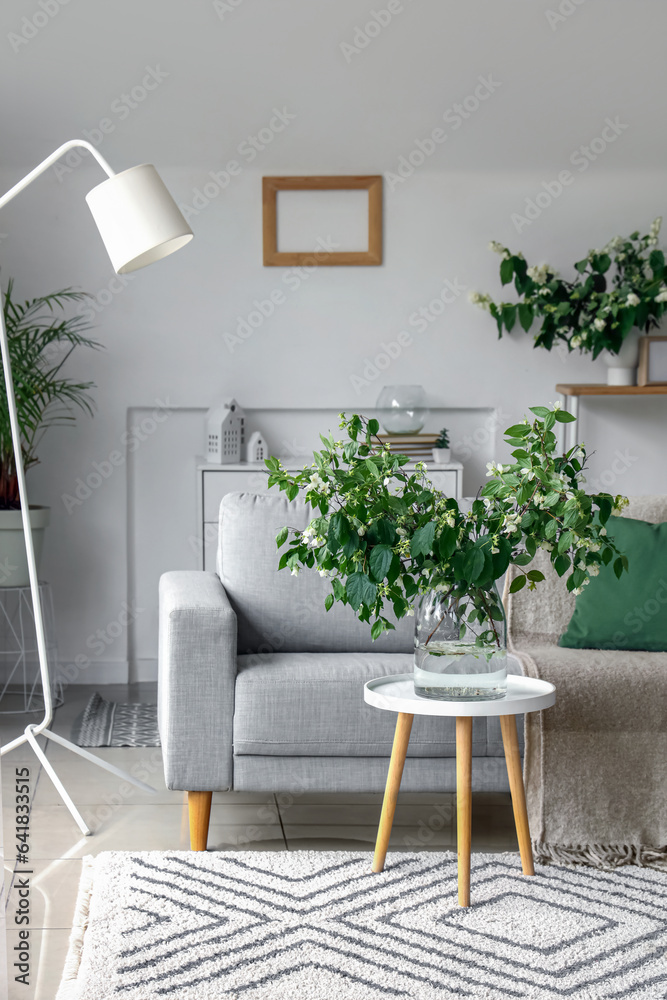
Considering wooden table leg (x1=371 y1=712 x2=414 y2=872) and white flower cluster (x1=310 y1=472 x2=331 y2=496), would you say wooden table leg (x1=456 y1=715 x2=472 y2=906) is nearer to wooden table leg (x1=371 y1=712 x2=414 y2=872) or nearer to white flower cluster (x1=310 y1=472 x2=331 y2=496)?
wooden table leg (x1=371 y1=712 x2=414 y2=872)

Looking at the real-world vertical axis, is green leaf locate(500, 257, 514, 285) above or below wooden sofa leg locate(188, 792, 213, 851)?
above

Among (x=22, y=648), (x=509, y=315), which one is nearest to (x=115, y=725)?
(x=22, y=648)

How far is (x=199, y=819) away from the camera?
2393 mm

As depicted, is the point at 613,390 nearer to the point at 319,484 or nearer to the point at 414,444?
the point at 414,444

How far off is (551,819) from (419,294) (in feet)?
8.20

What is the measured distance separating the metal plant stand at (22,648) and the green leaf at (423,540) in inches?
89.7

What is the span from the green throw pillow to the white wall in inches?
66.7

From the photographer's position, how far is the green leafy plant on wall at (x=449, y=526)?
1.98 metres

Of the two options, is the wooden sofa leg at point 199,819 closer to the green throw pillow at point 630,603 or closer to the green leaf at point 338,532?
the green leaf at point 338,532

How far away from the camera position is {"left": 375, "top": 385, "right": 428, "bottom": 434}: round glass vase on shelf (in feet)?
13.6

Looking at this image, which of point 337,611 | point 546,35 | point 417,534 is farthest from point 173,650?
point 546,35

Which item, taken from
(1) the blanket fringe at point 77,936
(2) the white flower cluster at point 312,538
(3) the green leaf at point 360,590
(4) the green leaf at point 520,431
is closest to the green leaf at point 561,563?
(4) the green leaf at point 520,431

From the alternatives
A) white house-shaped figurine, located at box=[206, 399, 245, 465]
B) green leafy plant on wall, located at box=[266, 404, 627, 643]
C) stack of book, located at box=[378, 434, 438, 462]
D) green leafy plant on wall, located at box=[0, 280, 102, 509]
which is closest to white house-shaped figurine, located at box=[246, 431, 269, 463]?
white house-shaped figurine, located at box=[206, 399, 245, 465]

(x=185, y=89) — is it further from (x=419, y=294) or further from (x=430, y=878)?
(x=430, y=878)
